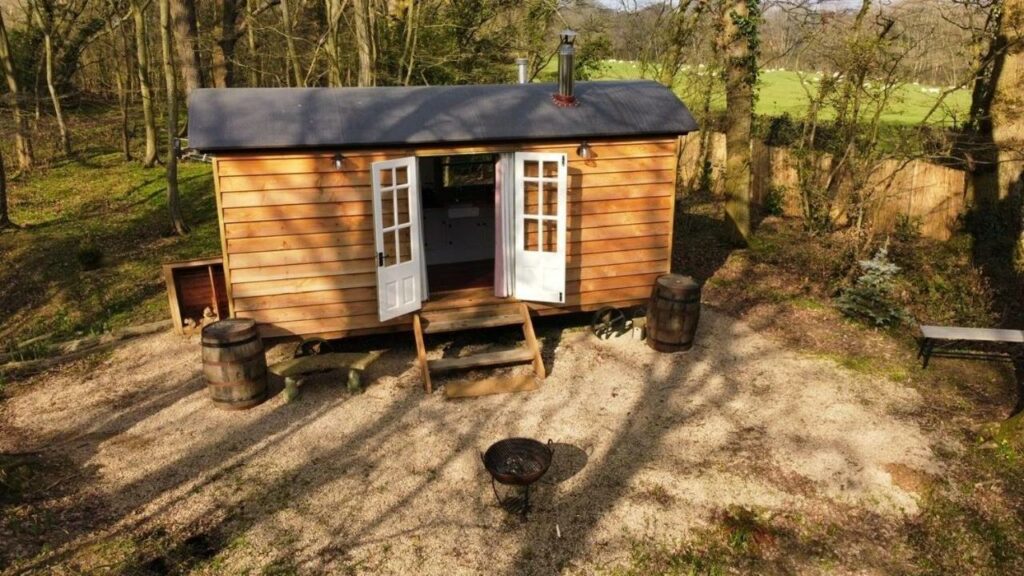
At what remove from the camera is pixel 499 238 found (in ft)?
29.7

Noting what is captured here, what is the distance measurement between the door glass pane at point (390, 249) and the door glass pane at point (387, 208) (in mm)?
138

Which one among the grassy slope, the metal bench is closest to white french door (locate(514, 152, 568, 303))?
the metal bench

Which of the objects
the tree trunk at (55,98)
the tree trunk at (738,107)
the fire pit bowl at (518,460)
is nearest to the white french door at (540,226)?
the fire pit bowl at (518,460)

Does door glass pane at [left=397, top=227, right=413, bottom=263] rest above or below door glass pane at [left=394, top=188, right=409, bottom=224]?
below

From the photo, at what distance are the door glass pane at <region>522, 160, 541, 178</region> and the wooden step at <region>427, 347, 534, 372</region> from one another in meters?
2.33

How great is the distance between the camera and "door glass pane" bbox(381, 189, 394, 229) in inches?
322

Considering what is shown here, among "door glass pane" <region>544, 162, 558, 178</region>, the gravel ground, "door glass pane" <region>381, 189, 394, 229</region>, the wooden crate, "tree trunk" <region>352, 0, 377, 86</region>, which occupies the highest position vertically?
"tree trunk" <region>352, 0, 377, 86</region>

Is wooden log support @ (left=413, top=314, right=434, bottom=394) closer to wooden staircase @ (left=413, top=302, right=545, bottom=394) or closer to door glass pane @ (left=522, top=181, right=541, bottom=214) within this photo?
wooden staircase @ (left=413, top=302, right=545, bottom=394)

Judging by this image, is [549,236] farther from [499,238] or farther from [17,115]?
[17,115]

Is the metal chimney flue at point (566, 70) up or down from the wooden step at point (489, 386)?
up

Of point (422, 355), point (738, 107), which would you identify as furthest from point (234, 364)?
point (738, 107)

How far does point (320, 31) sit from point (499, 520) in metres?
18.1

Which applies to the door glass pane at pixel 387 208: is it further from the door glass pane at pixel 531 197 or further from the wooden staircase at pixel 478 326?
the door glass pane at pixel 531 197

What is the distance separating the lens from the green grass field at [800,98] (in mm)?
13318
